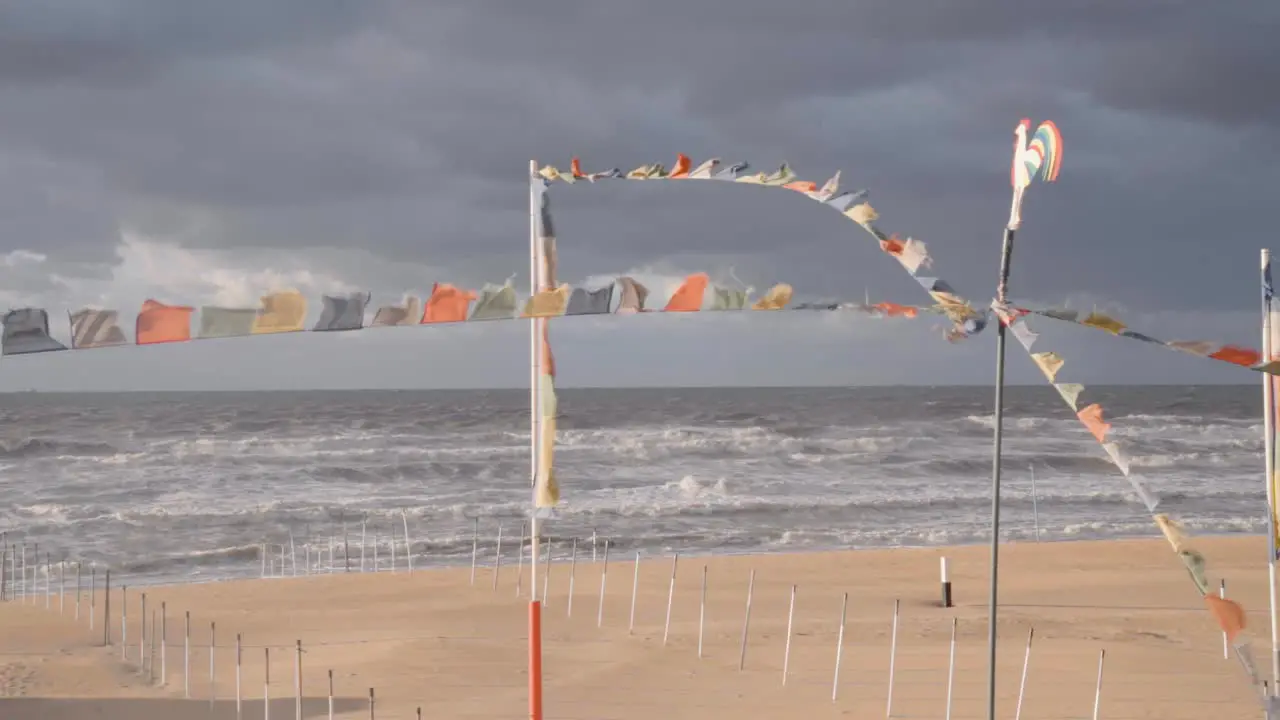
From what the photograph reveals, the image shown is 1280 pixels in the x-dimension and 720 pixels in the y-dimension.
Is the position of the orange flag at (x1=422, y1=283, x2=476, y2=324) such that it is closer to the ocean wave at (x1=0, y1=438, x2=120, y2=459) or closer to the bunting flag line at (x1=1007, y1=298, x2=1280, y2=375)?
the bunting flag line at (x1=1007, y1=298, x2=1280, y2=375)

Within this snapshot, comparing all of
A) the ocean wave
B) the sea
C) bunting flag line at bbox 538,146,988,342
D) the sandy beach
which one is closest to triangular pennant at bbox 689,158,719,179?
bunting flag line at bbox 538,146,988,342

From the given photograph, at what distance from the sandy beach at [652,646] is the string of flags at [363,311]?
6488 mm

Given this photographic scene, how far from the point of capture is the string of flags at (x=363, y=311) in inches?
197

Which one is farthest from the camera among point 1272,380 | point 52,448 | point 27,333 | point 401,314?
point 52,448

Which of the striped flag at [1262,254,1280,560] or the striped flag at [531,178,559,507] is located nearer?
the striped flag at [531,178,559,507]

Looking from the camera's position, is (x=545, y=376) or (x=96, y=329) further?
(x=545, y=376)

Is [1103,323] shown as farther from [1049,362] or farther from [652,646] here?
[652,646]

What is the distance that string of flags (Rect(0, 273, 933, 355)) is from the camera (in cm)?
500

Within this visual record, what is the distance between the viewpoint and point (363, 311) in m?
5.52

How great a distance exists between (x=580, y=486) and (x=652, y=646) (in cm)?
2393

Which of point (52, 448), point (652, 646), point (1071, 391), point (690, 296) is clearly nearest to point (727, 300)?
point (690, 296)

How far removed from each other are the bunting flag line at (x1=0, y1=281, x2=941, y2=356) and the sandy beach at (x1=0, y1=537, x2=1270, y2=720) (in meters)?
6.48

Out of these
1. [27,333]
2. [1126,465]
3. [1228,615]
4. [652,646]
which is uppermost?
[27,333]

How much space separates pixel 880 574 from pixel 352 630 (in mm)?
8396
